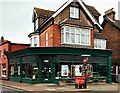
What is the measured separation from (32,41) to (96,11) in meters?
12.6

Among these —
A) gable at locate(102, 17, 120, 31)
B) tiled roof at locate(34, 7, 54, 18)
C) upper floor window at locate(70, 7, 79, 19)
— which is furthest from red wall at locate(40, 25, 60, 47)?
gable at locate(102, 17, 120, 31)

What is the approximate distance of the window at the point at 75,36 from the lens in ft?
94.9

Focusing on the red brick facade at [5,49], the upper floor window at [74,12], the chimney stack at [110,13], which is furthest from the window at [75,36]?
the red brick facade at [5,49]

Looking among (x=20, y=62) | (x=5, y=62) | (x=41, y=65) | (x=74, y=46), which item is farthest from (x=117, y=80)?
(x=5, y=62)

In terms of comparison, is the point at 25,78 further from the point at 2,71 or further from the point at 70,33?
the point at 2,71

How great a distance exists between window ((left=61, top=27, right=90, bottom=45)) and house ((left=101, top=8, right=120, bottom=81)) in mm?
7392

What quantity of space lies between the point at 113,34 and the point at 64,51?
41.1ft

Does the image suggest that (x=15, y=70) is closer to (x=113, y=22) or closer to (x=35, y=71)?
(x=35, y=71)

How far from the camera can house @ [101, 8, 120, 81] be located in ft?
118

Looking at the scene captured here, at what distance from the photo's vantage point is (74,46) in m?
29.1

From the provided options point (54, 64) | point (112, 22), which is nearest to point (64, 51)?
point (54, 64)

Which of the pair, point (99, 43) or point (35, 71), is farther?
point (99, 43)

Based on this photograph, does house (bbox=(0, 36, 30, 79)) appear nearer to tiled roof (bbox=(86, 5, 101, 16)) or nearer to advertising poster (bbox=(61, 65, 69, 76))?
advertising poster (bbox=(61, 65, 69, 76))

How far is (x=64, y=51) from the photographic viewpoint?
89.5 feet
